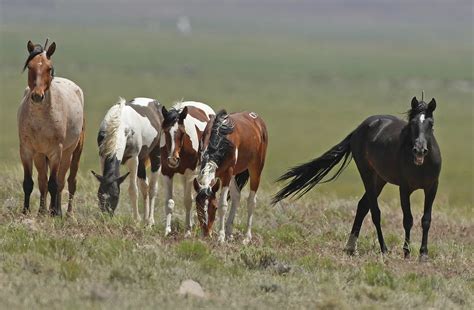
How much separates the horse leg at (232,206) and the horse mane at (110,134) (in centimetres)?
157

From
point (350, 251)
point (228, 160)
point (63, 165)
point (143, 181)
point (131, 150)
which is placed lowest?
point (350, 251)

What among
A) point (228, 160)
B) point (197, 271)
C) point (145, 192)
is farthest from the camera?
point (145, 192)

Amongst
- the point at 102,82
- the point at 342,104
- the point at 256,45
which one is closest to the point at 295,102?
the point at 342,104

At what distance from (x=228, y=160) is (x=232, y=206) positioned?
100 cm

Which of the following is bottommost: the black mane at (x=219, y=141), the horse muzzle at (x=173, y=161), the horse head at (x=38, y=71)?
the horse muzzle at (x=173, y=161)

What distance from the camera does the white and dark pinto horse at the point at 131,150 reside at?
12.3 m

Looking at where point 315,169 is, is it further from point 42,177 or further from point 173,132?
point 42,177

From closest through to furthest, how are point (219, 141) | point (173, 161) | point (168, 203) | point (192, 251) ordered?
point (192, 251) → point (173, 161) → point (219, 141) → point (168, 203)

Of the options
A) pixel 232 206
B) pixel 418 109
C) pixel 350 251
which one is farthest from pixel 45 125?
pixel 418 109

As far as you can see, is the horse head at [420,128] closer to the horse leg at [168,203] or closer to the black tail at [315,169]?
the black tail at [315,169]

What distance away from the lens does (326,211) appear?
1505 cm

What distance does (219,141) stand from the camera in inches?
453

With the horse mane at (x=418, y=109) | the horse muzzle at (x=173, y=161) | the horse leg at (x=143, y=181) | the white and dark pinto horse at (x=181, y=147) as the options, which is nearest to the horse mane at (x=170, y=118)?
the white and dark pinto horse at (x=181, y=147)

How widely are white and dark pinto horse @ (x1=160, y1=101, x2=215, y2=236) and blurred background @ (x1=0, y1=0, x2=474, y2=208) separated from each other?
5.14 meters
